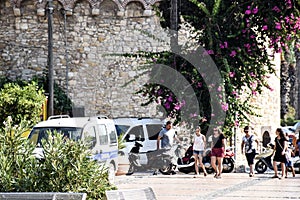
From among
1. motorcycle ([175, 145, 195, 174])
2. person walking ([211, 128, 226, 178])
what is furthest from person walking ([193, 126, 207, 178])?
motorcycle ([175, 145, 195, 174])

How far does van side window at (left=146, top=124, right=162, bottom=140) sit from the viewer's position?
21.8m

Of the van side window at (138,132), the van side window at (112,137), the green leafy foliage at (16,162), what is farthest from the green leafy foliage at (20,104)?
the green leafy foliage at (16,162)

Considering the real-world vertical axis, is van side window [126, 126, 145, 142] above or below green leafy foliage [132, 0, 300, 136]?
below

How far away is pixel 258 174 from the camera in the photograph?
20469mm

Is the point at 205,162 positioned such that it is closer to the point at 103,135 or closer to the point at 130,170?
the point at 130,170

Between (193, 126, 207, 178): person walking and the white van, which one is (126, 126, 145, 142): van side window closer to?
(193, 126, 207, 178): person walking

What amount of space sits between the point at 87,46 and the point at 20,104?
16.8ft

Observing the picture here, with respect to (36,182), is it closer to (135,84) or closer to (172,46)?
(172,46)

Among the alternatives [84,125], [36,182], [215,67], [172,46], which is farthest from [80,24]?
[36,182]

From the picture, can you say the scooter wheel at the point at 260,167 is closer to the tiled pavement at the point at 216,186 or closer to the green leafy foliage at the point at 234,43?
the tiled pavement at the point at 216,186

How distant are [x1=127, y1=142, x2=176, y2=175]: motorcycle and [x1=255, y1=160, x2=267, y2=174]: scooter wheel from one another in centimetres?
262

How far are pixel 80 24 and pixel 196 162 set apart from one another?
9284mm

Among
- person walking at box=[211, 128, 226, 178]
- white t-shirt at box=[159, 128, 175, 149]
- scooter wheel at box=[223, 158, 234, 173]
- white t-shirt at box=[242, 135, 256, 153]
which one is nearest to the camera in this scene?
person walking at box=[211, 128, 226, 178]

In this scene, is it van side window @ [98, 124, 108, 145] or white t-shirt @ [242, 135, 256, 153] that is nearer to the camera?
van side window @ [98, 124, 108, 145]
